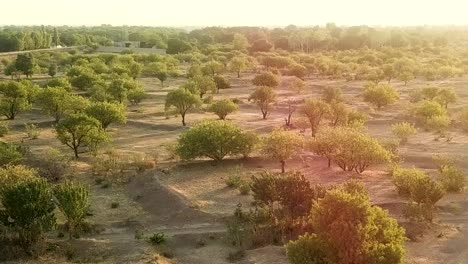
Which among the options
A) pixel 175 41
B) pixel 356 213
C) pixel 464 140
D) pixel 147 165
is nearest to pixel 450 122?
pixel 464 140

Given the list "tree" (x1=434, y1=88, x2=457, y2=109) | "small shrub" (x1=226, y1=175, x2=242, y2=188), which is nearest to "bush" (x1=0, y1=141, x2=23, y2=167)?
"small shrub" (x1=226, y1=175, x2=242, y2=188)

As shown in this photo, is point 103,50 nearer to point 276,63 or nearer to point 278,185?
point 276,63

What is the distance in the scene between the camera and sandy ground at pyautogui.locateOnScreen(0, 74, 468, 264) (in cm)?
2778

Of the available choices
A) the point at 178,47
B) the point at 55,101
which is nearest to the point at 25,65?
the point at 55,101

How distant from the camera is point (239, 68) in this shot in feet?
345

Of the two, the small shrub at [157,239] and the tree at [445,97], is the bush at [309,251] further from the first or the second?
the tree at [445,97]

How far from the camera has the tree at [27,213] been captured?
27.8m

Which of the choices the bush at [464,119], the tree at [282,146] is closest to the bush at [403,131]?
the bush at [464,119]

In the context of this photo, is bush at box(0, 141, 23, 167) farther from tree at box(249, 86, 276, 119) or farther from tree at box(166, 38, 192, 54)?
tree at box(166, 38, 192, 54)

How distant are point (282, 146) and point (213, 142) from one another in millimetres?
6137

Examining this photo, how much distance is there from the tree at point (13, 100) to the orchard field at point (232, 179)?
0.15 meters

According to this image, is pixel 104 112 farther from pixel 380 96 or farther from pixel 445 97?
pixel 445 97

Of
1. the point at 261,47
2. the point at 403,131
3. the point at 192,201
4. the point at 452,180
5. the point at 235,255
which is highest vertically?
the point at 261,47

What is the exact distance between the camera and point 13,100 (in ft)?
210
